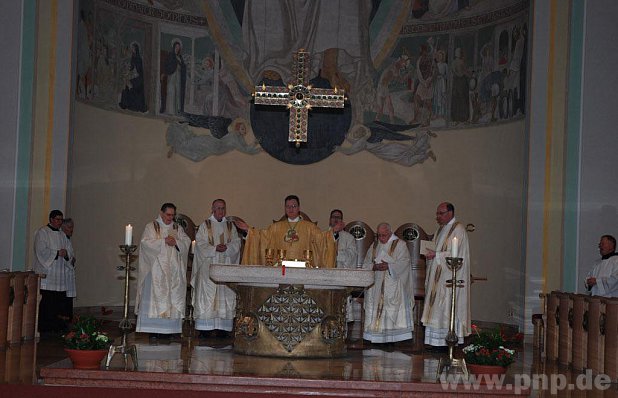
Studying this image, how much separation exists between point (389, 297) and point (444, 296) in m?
1.04

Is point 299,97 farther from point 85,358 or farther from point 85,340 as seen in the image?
point 85,358

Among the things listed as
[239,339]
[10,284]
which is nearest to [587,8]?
[239,339]

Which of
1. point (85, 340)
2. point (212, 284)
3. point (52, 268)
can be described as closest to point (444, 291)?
point (212, 284)

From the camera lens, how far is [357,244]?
1533 cm

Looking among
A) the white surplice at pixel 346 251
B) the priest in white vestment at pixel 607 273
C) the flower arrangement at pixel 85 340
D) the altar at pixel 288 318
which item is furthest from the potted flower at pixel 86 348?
the priest in white vestment at pixel 607 273

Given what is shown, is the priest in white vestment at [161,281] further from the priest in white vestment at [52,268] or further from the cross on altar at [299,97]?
the cross on altar at [299,97]

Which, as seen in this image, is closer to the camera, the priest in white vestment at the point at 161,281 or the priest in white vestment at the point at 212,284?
the priest in white vestment at the point at 161,281

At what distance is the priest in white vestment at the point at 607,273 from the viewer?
37.6ft

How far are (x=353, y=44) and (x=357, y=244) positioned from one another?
13.5 feet

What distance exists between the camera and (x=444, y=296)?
39.1 ft

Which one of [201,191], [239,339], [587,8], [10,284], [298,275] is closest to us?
[298,275]

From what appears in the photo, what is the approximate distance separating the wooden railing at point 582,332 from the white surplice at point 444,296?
1.13 metres

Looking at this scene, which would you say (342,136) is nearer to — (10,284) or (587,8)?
(587,8)

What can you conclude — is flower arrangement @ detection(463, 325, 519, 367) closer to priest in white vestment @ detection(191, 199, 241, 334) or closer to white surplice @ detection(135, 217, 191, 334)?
priest in white vestment @ detection(191, 199, 241, 334)
